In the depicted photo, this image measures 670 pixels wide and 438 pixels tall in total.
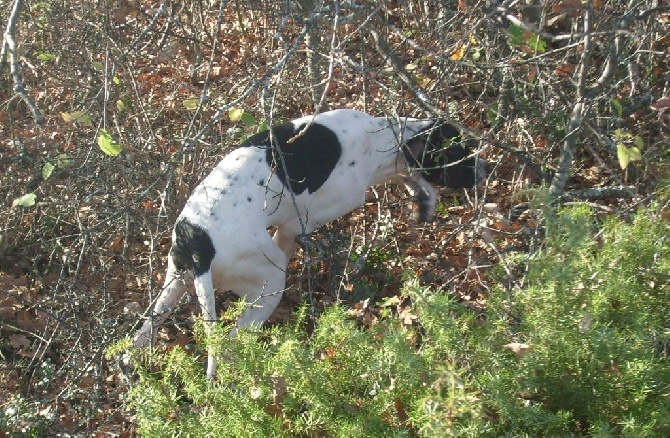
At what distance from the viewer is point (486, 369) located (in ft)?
8.61

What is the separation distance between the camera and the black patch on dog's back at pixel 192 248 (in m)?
4.33

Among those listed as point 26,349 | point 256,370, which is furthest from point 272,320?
point 256,370

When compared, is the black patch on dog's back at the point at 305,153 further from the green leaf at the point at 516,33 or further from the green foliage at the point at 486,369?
the green foliage at the point at 486,369

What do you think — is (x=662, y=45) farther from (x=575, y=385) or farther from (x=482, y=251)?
(x=575, y=385)

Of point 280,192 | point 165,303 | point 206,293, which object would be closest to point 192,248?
point 206,293

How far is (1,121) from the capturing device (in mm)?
7285

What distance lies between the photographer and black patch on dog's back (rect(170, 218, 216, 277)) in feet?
14.2

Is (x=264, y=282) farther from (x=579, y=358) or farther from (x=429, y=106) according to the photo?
(x=579, y=358)

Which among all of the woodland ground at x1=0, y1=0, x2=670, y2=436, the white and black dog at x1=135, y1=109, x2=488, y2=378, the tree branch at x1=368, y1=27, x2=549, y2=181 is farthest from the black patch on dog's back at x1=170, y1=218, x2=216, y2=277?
the tree branch at x1=368, y1=27, x2=549, y2=181

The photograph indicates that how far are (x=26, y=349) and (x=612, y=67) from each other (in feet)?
12.8

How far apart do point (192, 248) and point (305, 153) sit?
38.2 inches

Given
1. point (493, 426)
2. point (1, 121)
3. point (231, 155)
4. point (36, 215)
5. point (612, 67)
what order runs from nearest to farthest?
point (493, 426) → point (612, 67) → point (231, 155) → point (36, 215) → point (1, 121)

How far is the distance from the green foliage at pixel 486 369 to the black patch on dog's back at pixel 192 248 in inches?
56.8

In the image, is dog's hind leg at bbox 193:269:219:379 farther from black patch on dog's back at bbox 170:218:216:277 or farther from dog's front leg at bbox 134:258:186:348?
dog's front leg at bbox 134:258:186:348
